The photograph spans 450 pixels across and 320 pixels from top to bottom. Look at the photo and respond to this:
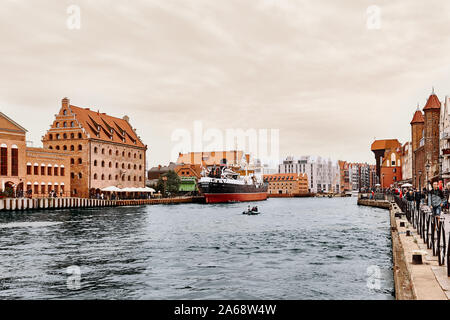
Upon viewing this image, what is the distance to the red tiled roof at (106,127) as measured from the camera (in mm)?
100438

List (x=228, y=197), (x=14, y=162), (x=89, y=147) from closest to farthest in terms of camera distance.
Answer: (x=14, y=162) → (x=89, y=147) → (x=228, y=197)

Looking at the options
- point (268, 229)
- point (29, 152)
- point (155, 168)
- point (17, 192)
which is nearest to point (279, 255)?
point (268, 229)

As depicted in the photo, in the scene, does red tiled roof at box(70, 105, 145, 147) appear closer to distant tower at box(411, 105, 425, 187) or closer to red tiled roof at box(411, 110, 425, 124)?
distant tower at box(411, 105, 425, 187)

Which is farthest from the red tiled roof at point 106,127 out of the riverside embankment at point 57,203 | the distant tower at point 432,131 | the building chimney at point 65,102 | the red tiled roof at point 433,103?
the red tiled roof at point 433,103

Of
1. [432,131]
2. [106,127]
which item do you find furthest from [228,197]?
[432,131]

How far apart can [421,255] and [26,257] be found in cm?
1978

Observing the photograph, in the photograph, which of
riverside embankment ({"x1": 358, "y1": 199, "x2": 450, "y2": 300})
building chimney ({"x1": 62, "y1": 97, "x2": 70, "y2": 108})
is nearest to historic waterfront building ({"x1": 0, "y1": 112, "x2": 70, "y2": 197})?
building chimney ({"x1": 62, "y1": 97, "x2": 70, "y2": 108})

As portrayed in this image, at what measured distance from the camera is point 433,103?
306 feet

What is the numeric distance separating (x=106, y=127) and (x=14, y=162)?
3272cm

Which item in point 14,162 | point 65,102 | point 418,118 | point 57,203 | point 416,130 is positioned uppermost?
point 65,102

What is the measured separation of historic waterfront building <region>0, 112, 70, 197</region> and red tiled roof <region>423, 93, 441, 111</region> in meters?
74.0

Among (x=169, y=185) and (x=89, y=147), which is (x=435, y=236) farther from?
(x=169, y=185)

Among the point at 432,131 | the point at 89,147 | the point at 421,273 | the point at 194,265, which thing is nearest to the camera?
the point at 421,273

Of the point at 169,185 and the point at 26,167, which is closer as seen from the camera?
the point at 26,167
